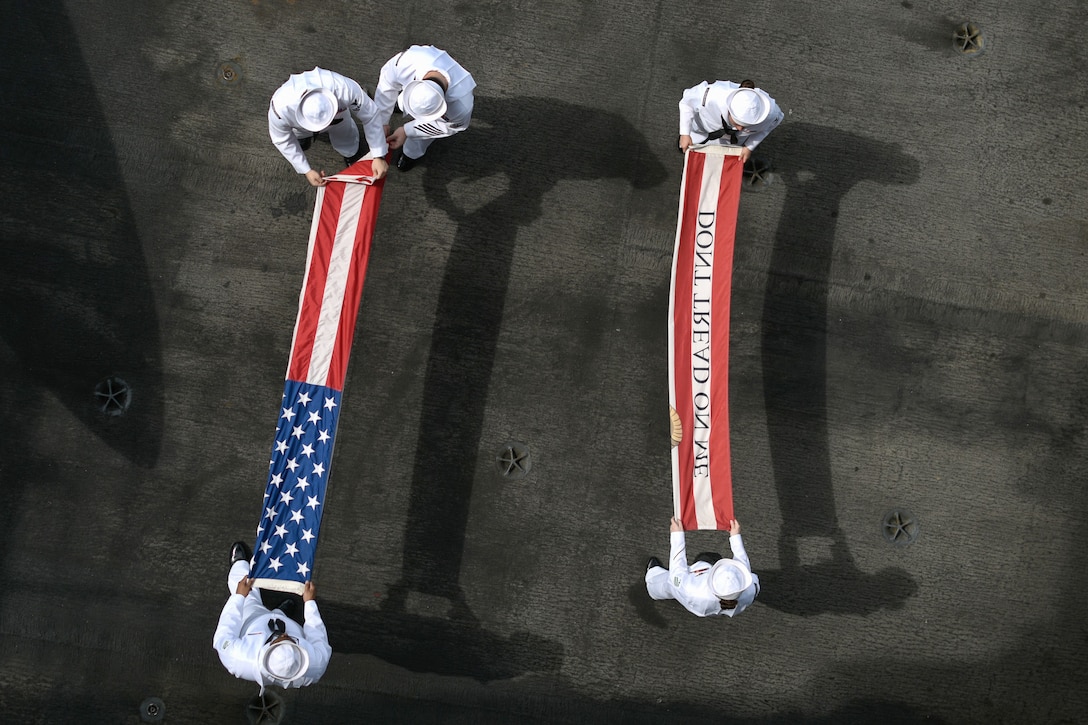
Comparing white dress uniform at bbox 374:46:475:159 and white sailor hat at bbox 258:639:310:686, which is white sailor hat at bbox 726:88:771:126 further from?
white sailor hat at bbox 258:639:310:686

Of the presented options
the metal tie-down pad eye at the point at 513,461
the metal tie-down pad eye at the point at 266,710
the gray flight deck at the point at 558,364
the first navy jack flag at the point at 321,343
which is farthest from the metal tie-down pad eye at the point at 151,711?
the metal tie-down pad eye at the point at 513,461

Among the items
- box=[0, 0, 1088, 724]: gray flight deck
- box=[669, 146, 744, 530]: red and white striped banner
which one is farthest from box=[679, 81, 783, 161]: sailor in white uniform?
box=[0, 0, 1088, 724]: gray flight deck

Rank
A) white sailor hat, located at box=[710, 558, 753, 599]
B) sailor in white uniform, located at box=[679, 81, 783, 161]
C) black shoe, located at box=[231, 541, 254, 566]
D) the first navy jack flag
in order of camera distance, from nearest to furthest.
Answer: white sailor hat, located at box=[710, 558, 753, 599], sailor in white uniform, located at box=[679, 81, 783, 161], the first navy jack flag, black shoe, located at box=[231, 541, 254, 566]

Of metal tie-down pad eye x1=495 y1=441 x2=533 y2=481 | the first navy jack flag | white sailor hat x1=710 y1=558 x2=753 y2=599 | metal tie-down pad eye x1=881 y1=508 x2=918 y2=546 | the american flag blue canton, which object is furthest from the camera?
metal tie-down pad eye x1=881 y1=508 x2=918 y2=546

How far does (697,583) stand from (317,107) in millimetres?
5135

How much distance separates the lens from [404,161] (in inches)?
295

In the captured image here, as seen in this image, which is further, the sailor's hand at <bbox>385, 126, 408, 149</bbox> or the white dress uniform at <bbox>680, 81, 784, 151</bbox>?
the sailor's hand at <bbox>385, 126, 408, 149</bbox>

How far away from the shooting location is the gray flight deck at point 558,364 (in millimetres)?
7402

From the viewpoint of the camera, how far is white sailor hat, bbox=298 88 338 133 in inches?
232

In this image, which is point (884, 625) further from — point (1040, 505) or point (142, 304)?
point (142, 304)

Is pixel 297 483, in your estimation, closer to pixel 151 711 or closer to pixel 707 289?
pixel 151 711

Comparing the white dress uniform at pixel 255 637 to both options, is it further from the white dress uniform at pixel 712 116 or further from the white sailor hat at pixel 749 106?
the white sailor hat at pixel 749 106

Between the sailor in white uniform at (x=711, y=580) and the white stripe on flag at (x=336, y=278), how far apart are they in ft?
11.5

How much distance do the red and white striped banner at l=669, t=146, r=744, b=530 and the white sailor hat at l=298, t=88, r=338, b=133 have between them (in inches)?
125
